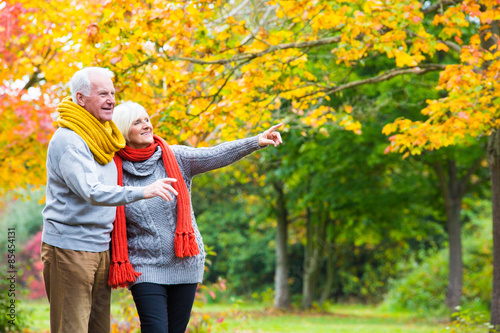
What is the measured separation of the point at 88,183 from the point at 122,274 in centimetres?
55

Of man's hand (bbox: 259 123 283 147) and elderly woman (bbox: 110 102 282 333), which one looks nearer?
elderly woman (bbox: 110 102 282 333)

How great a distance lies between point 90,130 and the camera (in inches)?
104

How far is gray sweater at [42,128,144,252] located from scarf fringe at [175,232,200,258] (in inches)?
13.1

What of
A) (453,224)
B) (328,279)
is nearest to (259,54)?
(453,224)

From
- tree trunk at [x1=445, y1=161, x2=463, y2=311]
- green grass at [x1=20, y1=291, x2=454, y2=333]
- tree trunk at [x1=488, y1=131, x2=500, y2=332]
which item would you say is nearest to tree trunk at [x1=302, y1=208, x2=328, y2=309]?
green grass at [x1=20, y1=291, x2=454, y2=333]

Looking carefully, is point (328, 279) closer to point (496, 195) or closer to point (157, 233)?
point (496, 195)

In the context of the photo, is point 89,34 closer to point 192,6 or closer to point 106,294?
point 192,6

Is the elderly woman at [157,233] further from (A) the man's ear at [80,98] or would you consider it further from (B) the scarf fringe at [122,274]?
(A) the man's ear at [80,98]

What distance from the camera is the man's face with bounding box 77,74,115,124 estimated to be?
269 cm

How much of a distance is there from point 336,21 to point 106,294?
3.71 metres

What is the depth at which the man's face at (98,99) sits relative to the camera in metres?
2.69

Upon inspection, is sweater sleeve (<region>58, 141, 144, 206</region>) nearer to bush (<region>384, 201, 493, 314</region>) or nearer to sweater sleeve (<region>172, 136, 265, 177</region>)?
sweater sleeve (<region>172, 136, 265, 177</region>)

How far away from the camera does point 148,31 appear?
17.0 ft

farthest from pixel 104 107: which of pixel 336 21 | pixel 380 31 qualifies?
pixel 380 31
